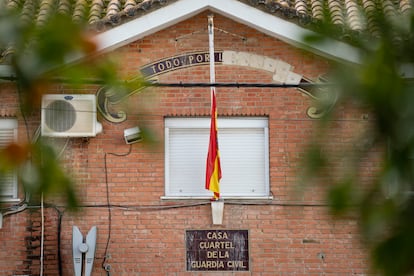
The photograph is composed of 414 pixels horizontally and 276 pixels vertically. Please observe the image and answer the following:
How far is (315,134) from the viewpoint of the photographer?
102 inches

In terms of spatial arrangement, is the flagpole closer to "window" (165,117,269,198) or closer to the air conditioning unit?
"window" (165,117,269,198)

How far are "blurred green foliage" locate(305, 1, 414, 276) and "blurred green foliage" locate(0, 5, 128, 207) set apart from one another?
569mm

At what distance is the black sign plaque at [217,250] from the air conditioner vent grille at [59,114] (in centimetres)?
1079

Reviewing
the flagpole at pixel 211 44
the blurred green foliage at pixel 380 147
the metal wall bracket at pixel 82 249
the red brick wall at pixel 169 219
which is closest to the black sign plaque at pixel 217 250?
the red brick wall at pixel 169 219

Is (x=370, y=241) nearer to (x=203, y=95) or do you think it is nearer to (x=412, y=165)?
(x=412, y=165)

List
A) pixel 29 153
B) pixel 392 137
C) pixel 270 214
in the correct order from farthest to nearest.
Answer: pixel 270 214 < pixel 29 153 < pixel 392 137

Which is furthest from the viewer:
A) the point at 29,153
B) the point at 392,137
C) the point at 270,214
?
the point at 270,214

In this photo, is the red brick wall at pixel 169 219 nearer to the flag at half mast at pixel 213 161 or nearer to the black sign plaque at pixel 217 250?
the black sign plaque at pixel 217 250

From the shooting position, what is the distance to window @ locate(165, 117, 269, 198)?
48.0 ft

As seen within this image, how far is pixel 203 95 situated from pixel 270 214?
194 centimetres

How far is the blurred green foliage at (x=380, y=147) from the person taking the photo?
2.48 meters

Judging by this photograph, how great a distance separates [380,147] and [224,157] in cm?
1199

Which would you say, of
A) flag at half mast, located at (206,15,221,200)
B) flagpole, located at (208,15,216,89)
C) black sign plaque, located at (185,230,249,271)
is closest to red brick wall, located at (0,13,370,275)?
black sign plaque, located at (185,230,249,271)

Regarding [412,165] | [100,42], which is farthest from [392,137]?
[100,42]
